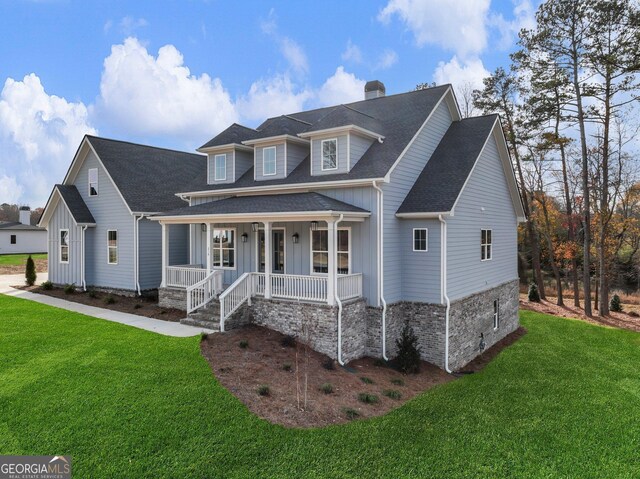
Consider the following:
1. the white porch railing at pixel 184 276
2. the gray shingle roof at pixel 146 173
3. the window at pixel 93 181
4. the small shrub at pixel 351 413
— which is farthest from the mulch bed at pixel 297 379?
the window at pixel 93 181

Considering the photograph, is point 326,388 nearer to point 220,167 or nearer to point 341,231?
point 341,231

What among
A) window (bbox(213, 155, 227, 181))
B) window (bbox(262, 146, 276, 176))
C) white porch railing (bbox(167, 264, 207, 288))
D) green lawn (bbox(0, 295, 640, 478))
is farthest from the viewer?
window (bbox(213, 155, 227, 181))

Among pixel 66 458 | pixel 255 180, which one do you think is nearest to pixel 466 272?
pixel 255 180

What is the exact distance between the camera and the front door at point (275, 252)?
48.4ft

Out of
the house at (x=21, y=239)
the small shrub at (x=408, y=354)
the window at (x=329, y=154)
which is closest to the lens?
the small shrub at (x=408, y=354)

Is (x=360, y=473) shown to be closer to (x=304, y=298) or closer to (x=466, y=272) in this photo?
(x=304, y=298)

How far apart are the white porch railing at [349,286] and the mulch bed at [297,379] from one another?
1.85 meters

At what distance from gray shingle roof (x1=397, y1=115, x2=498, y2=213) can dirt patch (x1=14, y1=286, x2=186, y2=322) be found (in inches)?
340

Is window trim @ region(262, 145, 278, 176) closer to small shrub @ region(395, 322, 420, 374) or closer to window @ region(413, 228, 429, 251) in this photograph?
window @ region(413, 228, 429, 251)

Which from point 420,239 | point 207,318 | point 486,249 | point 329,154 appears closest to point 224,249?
point 207,318

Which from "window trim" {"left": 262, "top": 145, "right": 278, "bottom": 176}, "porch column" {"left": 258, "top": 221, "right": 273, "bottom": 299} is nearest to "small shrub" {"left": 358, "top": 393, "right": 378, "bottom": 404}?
"porch column" {"left": 258, "top": 221, "right": 273, "bottom": 299}

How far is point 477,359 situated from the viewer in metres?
14.8

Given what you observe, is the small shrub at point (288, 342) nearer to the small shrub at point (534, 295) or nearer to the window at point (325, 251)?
the window at point (325, 251)

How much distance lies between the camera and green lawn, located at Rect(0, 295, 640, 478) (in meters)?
6.59
